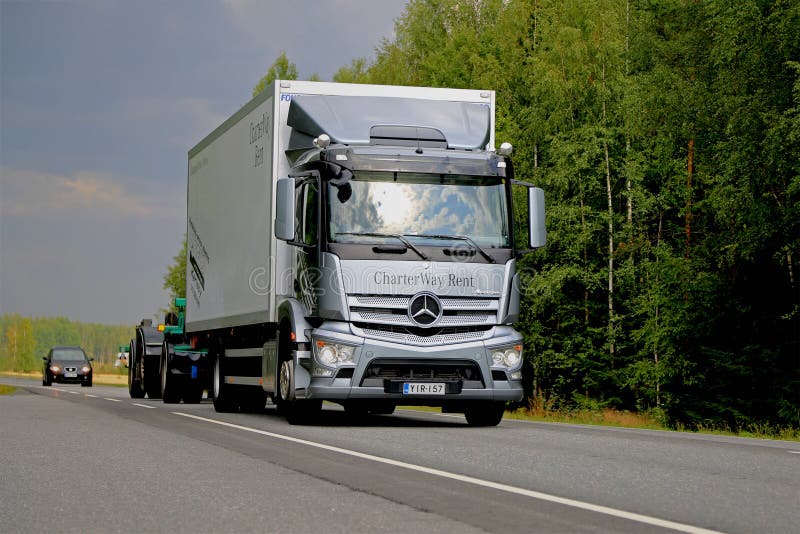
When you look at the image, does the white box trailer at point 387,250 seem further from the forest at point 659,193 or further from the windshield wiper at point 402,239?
the forest at point 659,193

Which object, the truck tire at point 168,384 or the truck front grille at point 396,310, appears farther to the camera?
the truck tire at point 168,384

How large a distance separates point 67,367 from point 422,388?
131 ft

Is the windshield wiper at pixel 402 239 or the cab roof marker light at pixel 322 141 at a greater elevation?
the cab roof marker light at pixel 322 141

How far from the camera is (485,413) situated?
15234 mm

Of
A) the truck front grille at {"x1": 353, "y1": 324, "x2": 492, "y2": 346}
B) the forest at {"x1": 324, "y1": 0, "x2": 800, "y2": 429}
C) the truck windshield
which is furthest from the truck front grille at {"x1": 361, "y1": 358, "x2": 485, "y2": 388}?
the forest at {"x1": 324, "y1": 0, "x2": 800, "y2": 429}

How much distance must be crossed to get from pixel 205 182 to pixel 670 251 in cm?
1293

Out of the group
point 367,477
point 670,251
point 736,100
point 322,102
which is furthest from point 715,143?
point 367,477

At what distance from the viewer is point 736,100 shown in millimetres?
23906

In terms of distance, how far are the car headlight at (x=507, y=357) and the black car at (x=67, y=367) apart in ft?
128

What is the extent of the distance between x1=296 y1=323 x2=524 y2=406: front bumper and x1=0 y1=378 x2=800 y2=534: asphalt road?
0.47m

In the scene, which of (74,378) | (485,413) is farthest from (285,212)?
(74,378)

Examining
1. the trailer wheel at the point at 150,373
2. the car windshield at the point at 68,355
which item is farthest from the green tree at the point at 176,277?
the trailer wheel at the point at 150,373

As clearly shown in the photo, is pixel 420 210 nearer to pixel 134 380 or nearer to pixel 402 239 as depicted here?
pixel 402 239

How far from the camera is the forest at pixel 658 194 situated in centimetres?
2367
